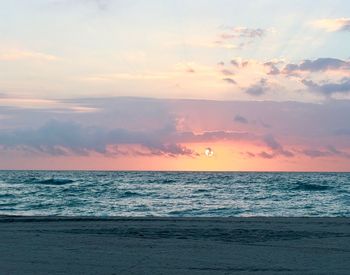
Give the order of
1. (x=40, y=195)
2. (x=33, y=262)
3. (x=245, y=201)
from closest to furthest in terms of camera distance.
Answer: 1. (x=33, y=262)
2. (x=245, y=201)
3. (x=40, y=195)

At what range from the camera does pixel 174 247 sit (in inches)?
657

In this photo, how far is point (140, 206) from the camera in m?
43.2

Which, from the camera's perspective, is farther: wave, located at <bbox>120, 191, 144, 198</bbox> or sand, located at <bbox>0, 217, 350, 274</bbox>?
wave, located at <bbox>120, 191, 144, 198</bbox>

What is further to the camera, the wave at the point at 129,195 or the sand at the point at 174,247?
the wave at the point at 129,195

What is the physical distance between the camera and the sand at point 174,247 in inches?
529

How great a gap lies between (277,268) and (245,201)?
3423 centimetres

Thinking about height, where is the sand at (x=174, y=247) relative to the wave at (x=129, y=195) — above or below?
below

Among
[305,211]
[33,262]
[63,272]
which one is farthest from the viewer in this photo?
[305,211]

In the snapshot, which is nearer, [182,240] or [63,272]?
[63,272]

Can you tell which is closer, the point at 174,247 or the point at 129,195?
the point at 174,247

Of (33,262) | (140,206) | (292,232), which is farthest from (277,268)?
(140,206)

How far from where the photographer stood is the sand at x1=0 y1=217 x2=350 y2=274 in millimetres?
13445

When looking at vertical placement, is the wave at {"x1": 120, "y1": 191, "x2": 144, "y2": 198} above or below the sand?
above

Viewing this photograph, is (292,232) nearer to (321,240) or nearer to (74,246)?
(321,240)
